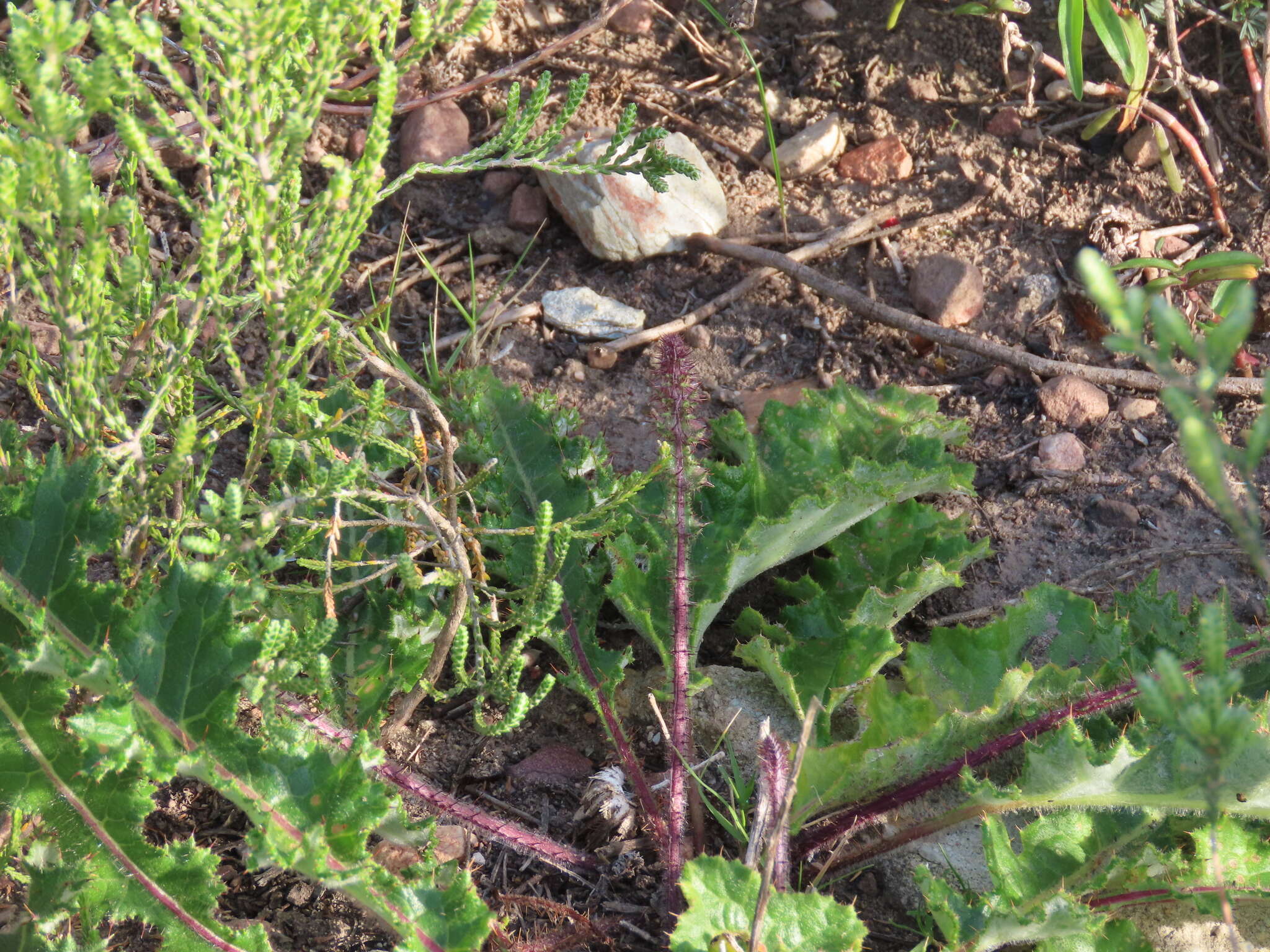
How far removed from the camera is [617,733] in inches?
87.8

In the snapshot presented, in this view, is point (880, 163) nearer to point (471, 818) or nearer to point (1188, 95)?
point (1188, 95)

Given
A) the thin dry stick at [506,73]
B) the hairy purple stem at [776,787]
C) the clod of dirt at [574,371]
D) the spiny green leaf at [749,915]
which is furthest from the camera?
the thin dry stick at [506,73]

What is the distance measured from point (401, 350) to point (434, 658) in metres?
1.33

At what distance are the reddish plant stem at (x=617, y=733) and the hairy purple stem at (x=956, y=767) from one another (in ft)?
0.93

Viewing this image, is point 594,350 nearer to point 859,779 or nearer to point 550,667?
point 550,667

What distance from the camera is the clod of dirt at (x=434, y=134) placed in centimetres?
337

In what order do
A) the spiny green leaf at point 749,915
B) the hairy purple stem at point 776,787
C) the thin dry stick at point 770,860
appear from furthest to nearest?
the hairy purple stem at point 776,787, the spiny green leaf at point 749,915, the thin dry stick at point 770,860

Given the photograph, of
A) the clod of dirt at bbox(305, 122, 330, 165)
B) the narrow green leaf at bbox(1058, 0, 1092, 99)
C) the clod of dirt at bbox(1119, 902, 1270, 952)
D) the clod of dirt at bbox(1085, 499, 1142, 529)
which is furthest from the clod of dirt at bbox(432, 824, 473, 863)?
the narrow green leaf at bbox(1058, 0, 1092, 99)

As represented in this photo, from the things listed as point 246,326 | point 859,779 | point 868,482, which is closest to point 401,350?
point 246,326

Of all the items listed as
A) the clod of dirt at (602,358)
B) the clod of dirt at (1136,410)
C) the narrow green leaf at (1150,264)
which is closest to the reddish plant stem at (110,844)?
the clod of dirt at (602,358)

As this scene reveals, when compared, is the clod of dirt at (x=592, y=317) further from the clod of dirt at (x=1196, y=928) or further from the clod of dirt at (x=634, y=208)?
the clod of dirt at (x=1196, y=928)

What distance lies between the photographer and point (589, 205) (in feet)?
10.5

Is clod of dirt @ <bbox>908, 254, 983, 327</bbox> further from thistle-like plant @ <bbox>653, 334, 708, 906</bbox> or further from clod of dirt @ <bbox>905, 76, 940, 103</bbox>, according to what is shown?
thistle-like plant @ <bbox>653, 334, 708, 906</bbox>

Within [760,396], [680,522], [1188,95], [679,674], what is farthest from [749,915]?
[1188,95]
